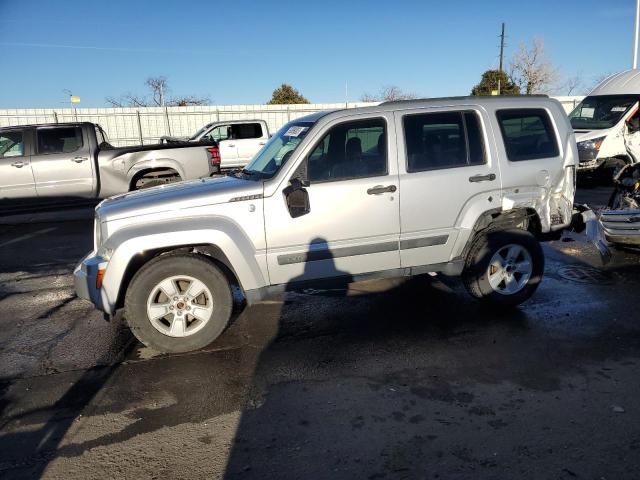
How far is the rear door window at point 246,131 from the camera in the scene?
17703 mm

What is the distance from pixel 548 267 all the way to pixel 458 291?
1628mm

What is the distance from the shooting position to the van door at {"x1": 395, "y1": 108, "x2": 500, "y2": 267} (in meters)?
4.68

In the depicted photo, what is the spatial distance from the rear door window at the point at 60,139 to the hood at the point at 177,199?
6722 millimetres

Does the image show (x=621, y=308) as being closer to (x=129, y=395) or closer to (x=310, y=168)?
(x=310, y=168)

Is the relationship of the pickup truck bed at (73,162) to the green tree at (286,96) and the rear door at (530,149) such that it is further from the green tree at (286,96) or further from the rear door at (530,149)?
the green tree at (286,96)

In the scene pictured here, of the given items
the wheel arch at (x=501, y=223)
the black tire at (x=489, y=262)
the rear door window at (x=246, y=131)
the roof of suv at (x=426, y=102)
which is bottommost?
the black tire at (x=489, y=262)

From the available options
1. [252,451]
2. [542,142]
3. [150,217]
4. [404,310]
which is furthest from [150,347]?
[542,142]

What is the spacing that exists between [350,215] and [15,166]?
8.38 m

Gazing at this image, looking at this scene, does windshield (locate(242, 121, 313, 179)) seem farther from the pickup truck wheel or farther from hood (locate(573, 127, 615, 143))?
hood (locate(573, 127, 615, 143))

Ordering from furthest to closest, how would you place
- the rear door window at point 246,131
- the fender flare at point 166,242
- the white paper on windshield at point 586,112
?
the rear door window at point 246,131 → the white paper on windshield at point 586,112 → the fender flare at point 166,242

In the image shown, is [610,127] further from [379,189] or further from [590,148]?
[379,189]

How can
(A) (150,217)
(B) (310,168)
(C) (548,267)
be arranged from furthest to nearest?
(C) (548,267) < (B) (310,168) < (A) (150,217)

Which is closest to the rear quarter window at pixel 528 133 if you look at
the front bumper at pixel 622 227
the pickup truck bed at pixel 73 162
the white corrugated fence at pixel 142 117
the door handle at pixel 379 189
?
the door handle at pixel 379 189

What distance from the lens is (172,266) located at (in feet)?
13.9
